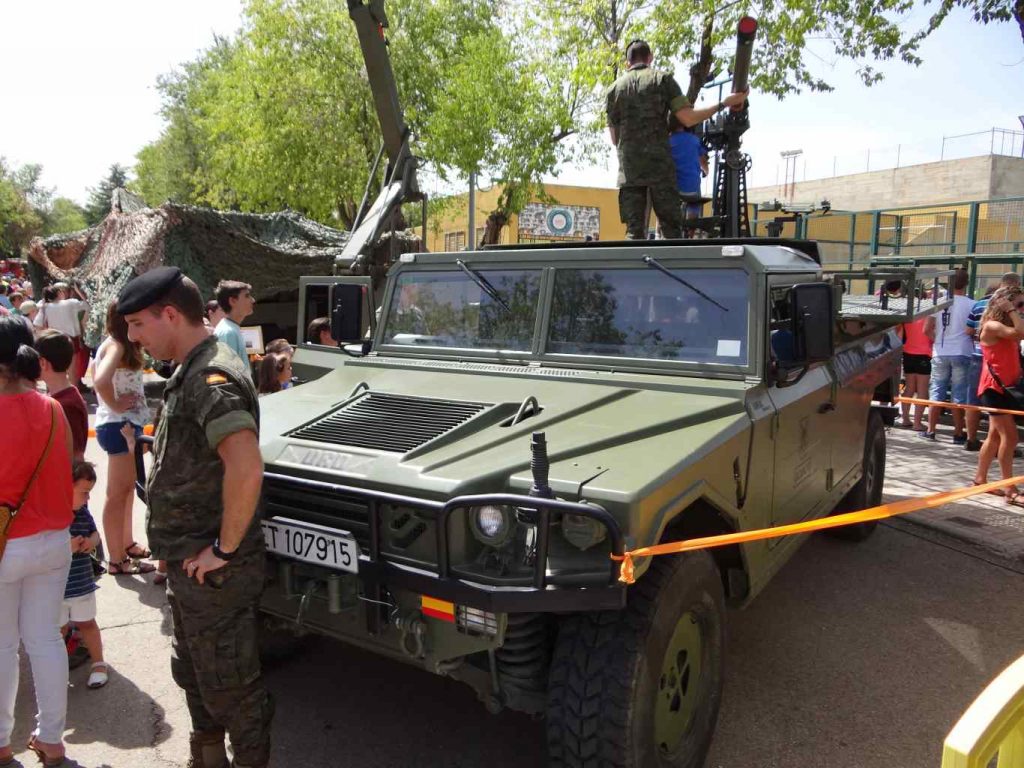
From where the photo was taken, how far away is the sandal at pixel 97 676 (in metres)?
3.64

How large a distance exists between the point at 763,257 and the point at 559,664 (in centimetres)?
209

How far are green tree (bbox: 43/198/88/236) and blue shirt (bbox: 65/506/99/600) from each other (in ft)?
200

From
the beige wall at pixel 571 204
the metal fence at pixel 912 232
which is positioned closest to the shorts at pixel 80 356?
the metal fence at pixel 912 232

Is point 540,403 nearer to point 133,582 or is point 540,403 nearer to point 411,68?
point 133,582

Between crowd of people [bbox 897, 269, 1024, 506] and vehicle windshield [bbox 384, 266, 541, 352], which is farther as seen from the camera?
crowd of people [bbox 897, 269, 1024, 506]

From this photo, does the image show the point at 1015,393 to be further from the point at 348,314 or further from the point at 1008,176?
the point at 1008,176

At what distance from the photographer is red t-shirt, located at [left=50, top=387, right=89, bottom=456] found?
3.91 m

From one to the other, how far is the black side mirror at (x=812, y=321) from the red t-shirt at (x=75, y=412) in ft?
11.2

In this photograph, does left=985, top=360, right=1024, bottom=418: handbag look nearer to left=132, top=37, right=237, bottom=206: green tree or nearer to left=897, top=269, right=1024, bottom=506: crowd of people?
left=897, top=269, right=1024, bottom=506: crowd of people

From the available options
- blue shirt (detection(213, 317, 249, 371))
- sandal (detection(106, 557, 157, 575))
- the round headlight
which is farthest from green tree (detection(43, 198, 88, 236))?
the round headlight

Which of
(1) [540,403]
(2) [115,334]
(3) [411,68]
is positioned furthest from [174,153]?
(1) [540,403]

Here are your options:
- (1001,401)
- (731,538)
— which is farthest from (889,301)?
(731,538)

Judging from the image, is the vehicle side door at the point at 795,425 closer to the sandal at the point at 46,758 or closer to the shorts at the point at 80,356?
the sandal at the point at 46,758

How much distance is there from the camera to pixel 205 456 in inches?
101
